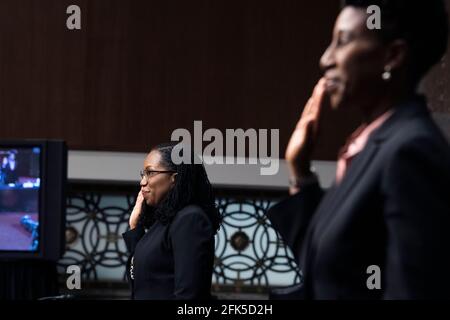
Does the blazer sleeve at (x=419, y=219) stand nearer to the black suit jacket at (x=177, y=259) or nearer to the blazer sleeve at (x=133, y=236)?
the black suit jacket at (x=177, y=259)

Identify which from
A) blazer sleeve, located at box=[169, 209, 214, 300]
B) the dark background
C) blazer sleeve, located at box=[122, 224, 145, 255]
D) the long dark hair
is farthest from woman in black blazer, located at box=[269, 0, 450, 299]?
the dark background

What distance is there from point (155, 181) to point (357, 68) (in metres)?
1.48

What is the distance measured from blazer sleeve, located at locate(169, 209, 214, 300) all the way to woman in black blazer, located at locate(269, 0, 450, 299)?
1.04m

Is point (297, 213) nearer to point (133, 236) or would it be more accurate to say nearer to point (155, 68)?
point (133, 236)

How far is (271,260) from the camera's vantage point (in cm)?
405

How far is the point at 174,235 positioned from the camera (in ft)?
7.15

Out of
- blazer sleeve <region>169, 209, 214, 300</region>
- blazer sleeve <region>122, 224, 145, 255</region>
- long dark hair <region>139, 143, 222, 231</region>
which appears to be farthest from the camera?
blazer sleeve <region>122, 224, 145, 255</region>

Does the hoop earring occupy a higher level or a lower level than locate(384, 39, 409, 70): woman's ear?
lower

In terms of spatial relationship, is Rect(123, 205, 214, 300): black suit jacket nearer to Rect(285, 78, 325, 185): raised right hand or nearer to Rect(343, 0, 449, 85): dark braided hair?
Rect(285, 78, 325, 185): raised right hand

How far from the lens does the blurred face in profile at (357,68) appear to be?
0.96m

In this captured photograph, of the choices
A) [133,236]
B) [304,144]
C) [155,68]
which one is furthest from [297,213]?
[155,68]

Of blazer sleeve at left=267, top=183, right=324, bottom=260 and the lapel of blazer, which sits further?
blazer sleeve at left=267, top=183, right=324, bottom=260

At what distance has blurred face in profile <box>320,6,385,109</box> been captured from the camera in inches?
37.9
